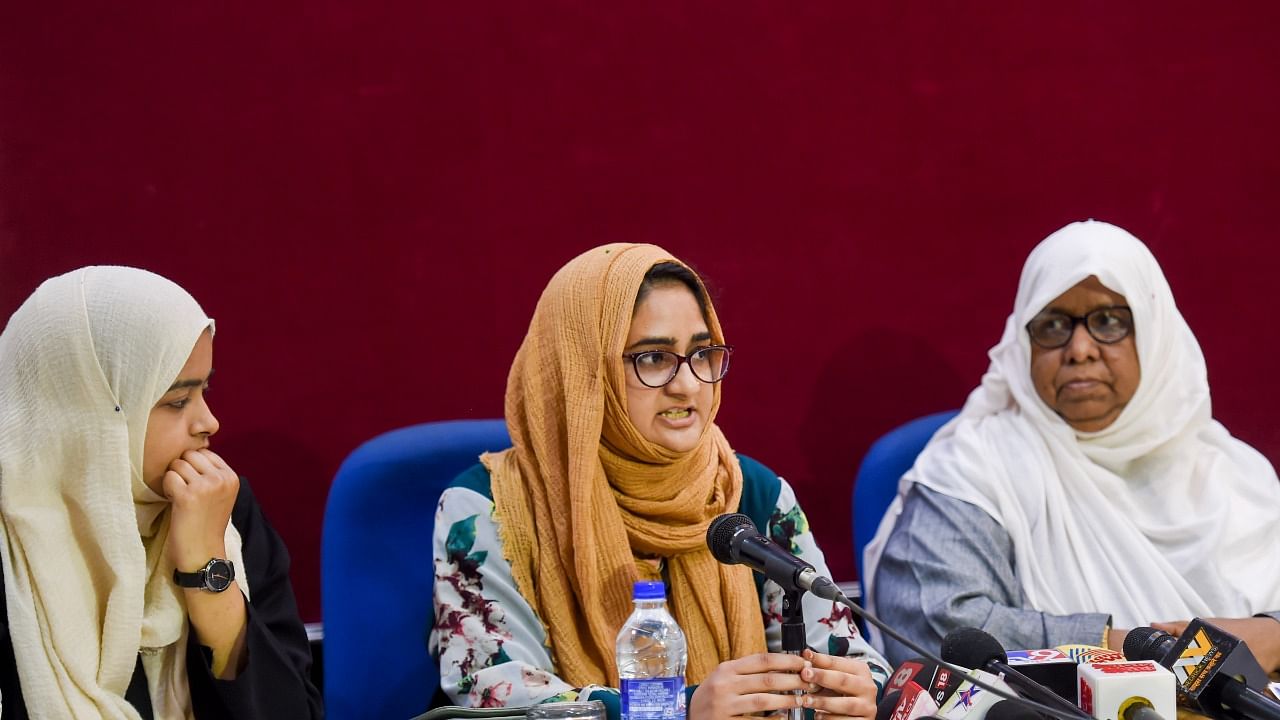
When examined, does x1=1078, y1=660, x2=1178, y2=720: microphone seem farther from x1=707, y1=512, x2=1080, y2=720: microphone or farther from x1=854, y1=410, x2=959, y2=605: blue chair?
x1=854, y1=410, x2=959, y2=605: blue chair

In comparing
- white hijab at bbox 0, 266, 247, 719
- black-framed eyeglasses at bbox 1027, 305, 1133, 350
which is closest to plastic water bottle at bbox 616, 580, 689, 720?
white hijab at bbox 0, 266, 247, 719

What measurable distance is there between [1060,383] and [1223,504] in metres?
0.42

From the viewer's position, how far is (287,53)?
266 cm

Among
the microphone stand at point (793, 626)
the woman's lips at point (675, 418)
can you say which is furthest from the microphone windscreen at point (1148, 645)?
the woman's lips at point (675, 418)

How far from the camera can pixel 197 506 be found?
1.94 meters

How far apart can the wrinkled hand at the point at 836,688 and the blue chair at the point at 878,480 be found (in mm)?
1108

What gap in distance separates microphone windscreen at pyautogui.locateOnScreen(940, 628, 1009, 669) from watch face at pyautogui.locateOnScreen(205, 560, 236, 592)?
1.05 metres

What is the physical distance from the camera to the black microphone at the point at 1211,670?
5.02 feet

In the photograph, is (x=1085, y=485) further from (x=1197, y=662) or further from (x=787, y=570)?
(x=787, y=570)

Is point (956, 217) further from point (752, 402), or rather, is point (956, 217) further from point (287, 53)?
point (287, 53)

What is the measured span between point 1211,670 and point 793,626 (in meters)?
0.49

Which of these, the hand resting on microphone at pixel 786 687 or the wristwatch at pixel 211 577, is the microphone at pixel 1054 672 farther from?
the wristwatch at pixel 211 577

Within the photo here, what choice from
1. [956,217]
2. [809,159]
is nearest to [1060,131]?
[956,217]

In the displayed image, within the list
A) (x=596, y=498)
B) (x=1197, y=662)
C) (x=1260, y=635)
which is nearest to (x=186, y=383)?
(x=596, y=498)
